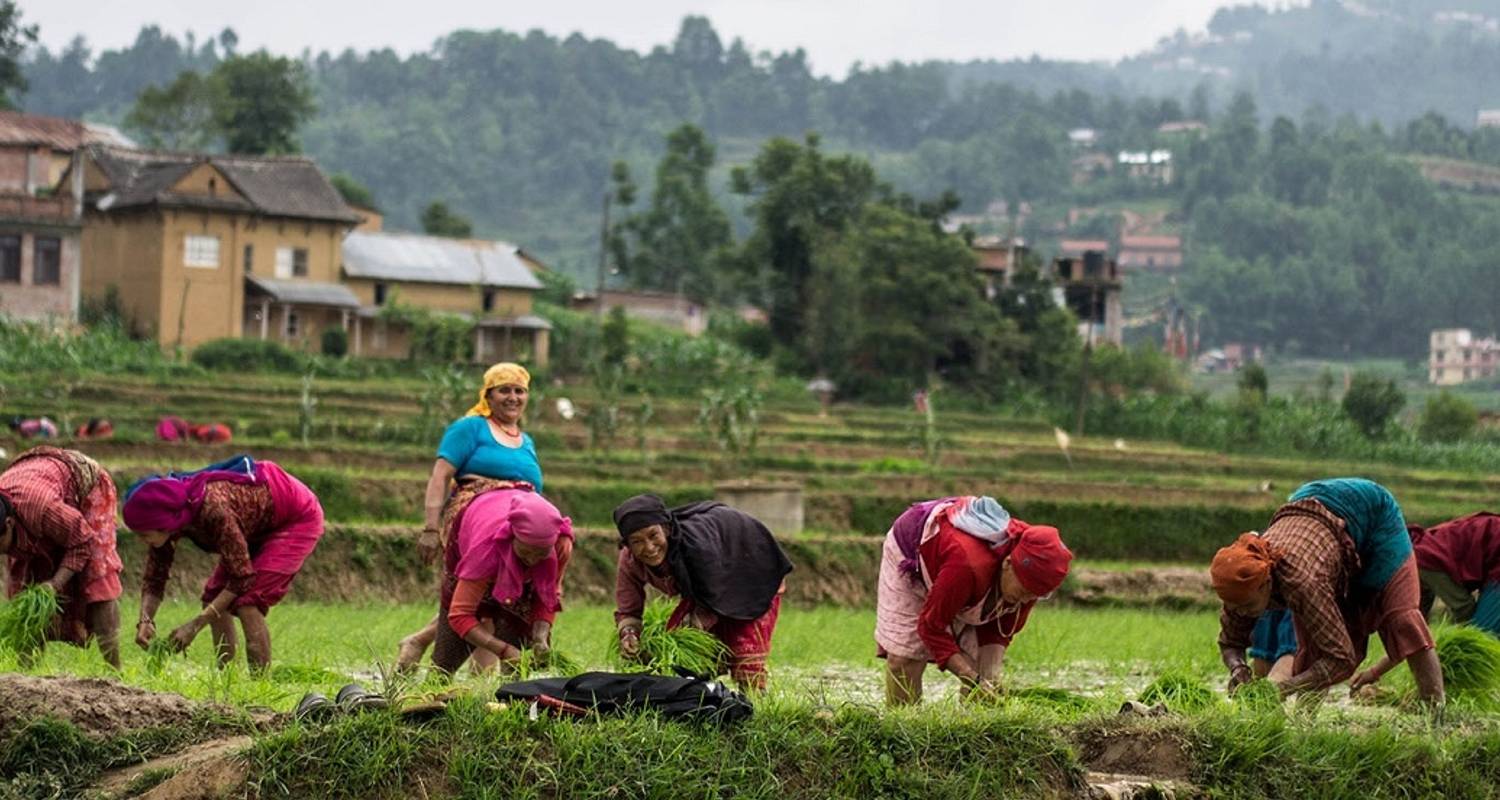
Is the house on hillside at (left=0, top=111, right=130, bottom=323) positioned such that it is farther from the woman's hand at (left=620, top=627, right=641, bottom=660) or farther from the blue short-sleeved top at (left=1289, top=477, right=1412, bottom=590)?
the blue short-sleeved top at (left=1289, top=477, right=1412, bottom=590)

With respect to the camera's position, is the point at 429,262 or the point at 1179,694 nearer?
the point at 1179,694

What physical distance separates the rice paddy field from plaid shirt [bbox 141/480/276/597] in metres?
0.48

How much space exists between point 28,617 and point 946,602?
4446 mm

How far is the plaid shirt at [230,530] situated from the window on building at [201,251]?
48867mm

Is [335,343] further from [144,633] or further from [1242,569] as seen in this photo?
[1242,569]

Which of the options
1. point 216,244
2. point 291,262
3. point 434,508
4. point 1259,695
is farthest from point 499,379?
point 291,262

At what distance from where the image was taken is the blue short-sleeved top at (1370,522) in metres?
10.3

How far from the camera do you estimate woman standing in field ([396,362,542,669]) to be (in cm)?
1131

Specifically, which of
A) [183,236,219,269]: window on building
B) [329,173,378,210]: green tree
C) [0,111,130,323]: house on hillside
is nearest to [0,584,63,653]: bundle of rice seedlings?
[0,111,130,323]: house on hillside

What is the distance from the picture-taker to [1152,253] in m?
150

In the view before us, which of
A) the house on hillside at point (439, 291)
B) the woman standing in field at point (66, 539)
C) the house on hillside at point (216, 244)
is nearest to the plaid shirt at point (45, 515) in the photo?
the woman standing in field at point (66, 539)

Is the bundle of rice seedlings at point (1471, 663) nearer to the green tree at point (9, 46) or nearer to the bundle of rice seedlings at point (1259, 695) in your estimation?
the bundle of rice seedlings at point (1259, 695)

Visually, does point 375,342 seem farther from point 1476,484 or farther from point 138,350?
point 1476,484

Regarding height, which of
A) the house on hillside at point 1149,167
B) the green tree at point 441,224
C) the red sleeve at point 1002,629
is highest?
the house on hillside at point 1149,167
